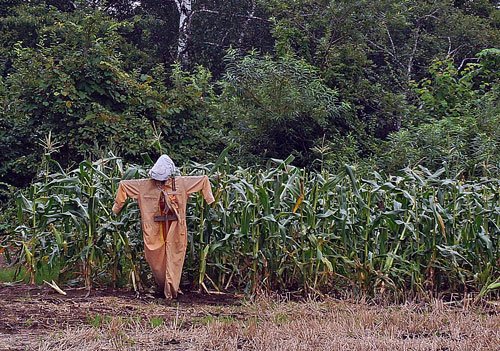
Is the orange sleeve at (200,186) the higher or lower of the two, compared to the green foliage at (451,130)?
lower

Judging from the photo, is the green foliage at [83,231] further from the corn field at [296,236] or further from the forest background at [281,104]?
the forest background at [281,104]


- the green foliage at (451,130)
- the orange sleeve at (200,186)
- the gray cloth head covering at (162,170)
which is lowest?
the orange sleeve at (200,186)

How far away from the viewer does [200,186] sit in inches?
289

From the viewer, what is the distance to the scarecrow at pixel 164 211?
7.28 meters

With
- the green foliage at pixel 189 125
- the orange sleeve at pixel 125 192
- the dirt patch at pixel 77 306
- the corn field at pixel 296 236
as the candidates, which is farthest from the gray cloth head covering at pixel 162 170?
the green foliage at pixel 189 125

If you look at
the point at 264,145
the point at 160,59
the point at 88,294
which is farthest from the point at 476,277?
the point at 160,59

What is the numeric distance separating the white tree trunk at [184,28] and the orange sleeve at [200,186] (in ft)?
41.8

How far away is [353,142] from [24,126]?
628 cm

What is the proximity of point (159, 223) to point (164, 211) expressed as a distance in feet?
0.44

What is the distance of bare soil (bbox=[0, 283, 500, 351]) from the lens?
205 inches

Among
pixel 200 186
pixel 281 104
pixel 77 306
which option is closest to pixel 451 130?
pixel 281 104

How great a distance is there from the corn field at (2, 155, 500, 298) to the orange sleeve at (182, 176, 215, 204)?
395 millimetres

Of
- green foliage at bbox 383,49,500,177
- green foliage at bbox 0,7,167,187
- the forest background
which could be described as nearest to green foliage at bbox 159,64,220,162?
the forest background

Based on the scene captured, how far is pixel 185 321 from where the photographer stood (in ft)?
19.8
